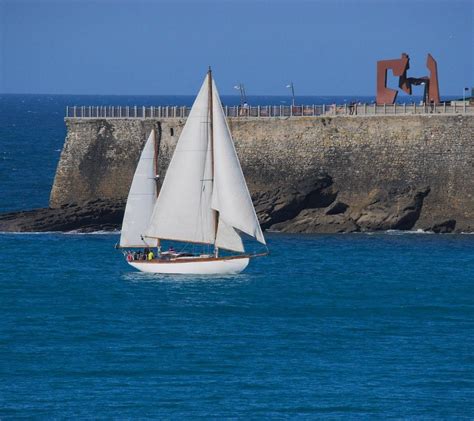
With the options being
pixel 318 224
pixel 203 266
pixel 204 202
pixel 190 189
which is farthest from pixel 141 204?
pixel 318 224

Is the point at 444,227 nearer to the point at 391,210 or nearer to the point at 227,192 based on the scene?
the point at 391,210

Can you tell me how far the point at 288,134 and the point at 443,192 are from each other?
22.4 ft

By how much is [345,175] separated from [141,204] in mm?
11381

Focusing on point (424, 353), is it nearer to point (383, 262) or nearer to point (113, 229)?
point (383, 262)

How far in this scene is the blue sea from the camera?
35906 millimetres

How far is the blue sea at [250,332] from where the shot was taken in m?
35.9

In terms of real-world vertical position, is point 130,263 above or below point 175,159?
below

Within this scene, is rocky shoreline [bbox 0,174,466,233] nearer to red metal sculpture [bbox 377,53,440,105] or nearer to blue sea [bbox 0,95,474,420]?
blue sea [bbox 0,95,474,420]

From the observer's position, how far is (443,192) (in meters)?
61.4

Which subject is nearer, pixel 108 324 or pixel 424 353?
pixel 424 353

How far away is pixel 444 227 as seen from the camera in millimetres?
61438

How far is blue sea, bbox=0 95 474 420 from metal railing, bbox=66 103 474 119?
16.7 feet

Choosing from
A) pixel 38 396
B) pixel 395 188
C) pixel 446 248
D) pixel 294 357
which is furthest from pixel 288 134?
pixel 38 396

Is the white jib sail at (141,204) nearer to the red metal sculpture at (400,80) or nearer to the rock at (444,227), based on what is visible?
the rock at (444,227)
